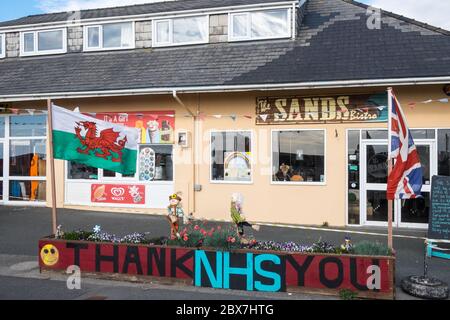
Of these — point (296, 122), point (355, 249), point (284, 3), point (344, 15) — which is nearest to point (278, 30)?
point (284, 3)

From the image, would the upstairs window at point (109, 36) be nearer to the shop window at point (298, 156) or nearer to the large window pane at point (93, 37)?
the large window pane at point (93, 37)

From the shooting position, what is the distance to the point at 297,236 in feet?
31.7

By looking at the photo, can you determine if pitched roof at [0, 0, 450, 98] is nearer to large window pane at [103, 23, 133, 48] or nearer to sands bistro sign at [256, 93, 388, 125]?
large window pane at [103, 23, 133, 48]

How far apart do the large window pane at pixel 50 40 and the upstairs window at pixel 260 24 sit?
6171 millimetres

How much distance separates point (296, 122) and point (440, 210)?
14.4 ft

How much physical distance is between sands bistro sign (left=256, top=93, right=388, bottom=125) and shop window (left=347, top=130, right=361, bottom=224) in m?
0.51

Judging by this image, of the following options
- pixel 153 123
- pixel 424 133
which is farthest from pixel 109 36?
Result: pixel 424 133

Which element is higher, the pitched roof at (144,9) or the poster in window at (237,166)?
the pitched roof at (144,9)

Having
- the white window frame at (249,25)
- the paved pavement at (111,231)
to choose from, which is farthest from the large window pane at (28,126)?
the white window frame at (249,25)

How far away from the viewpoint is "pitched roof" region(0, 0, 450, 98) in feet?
35.1

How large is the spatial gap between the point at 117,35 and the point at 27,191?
19.1ft

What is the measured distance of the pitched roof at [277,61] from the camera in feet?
35.1

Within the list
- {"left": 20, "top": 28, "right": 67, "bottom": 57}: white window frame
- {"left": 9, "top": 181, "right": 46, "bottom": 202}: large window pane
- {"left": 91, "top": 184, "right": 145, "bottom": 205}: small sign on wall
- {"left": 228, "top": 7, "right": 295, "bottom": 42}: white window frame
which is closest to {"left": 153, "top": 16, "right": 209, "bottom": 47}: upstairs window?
{"left": 228, "top": 7, "right": 295, "bottom": 42}: white window frame

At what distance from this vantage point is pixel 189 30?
13797 mm
